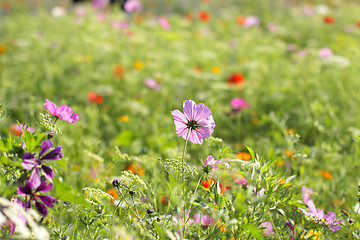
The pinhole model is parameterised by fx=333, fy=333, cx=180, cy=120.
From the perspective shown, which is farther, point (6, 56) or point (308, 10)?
point (308, 10)

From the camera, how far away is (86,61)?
367 cm

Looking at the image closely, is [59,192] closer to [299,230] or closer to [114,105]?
[299,230]

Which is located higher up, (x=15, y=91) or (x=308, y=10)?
(x=15, y=91)

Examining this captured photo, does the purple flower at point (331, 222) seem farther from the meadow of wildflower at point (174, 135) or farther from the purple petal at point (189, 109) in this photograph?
the purple petal at point (189, 109)

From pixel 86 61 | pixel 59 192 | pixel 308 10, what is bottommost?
pixel 308 10

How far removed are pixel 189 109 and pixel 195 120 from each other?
0.04 meters

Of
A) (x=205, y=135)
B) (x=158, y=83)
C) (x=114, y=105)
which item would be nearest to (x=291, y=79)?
(x=158, y=83)

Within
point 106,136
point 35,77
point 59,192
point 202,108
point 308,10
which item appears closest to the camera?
point 59,192

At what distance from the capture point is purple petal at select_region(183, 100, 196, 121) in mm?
901

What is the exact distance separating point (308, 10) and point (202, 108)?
6.95 metres

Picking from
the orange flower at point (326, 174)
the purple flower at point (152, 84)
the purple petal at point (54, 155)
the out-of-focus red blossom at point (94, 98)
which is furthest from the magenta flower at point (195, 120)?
the purple flower at point (152, 84)

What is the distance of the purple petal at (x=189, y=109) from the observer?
2.96 feet

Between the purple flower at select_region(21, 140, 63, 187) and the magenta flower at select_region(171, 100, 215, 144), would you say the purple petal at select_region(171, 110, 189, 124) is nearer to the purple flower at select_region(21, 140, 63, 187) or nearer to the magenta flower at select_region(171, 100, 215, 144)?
the magenta flower at select_region(171, 100, 215, 144)

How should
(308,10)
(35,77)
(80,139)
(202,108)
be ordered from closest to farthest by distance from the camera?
(202,108) → (80,139) → (35,77) → (308,10)
